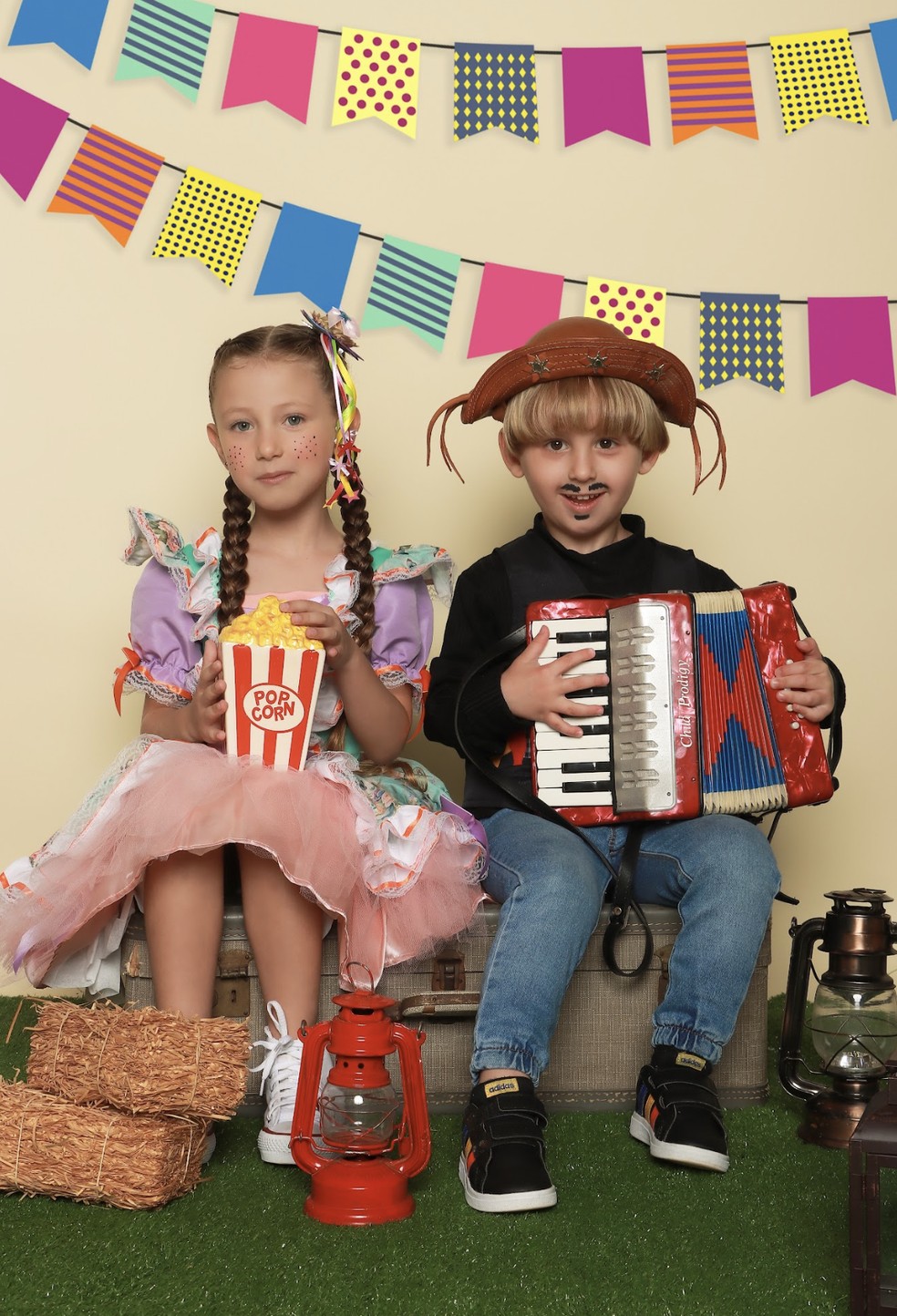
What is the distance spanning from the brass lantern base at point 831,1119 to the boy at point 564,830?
18 centimetres

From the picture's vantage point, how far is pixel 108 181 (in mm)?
2721

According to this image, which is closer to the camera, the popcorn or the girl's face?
the popcorn

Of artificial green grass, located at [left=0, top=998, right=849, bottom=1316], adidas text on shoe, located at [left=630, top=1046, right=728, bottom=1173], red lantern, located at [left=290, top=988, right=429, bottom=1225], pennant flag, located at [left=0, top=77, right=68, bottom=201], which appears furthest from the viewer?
pennant flag, located at [left=0, top=77, right=68, bottom=201]

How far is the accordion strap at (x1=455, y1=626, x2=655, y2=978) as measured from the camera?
2.02 meters

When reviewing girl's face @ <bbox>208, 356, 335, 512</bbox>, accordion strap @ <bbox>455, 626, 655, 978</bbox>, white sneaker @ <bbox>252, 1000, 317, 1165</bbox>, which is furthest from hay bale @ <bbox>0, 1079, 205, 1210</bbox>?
girl's face @ <bbox>208, 356, 335, 512</bbox>

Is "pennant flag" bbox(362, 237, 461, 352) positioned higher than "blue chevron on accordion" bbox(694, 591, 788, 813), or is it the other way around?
"pennant flag" bbox(362, 237, 461, 352)

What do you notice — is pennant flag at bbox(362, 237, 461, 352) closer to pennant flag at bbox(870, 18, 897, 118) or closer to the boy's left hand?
pennant flag at bbox(870, 18, 897, 118)

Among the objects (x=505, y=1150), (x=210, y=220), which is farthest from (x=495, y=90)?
(x=505, y=1150)

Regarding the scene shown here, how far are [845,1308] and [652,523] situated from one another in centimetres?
178

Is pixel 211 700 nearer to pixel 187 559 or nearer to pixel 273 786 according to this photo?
pixel 273 786

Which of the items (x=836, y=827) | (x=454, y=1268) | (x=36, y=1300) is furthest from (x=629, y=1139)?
(x=836, y=827)

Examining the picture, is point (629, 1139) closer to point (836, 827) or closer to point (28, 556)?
point (836, 827)

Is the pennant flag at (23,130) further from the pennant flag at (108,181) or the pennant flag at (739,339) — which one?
the pennant flag at (739,339)

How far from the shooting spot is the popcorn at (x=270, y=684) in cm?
188
